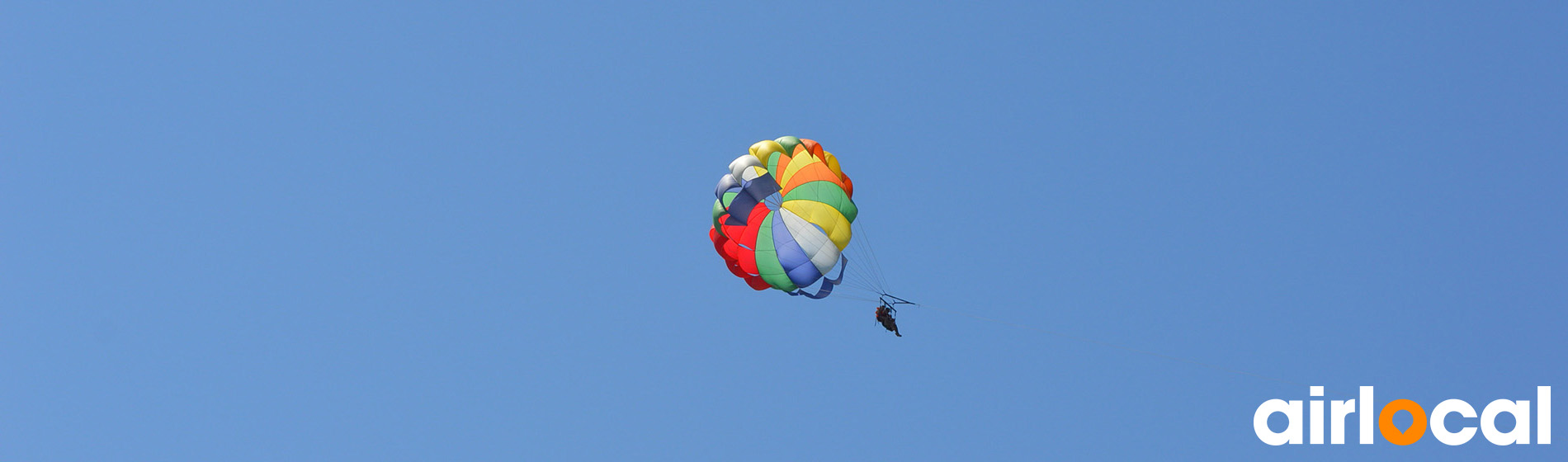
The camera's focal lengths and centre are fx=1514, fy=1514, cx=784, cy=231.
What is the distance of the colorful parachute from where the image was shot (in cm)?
3828

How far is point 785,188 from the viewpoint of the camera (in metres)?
38.8

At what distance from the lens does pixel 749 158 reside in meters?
40.1

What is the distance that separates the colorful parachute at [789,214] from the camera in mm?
38281

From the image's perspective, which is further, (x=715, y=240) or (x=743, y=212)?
(x=715, y=240)

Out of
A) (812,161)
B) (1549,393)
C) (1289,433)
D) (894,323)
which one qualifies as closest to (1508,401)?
(1549,393)

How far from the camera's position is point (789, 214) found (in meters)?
38.4

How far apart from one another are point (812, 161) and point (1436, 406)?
54.6ft

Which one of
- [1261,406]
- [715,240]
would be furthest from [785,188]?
[1261,406]

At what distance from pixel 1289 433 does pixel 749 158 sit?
52.0ft

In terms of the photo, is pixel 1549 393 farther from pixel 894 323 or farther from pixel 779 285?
pixel 779 285

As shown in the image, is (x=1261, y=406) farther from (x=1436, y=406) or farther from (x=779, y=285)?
(x=779, y=285)

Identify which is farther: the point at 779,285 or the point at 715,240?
the point at 715,240

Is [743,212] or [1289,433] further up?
[743,212]

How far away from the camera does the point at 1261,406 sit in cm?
3956
